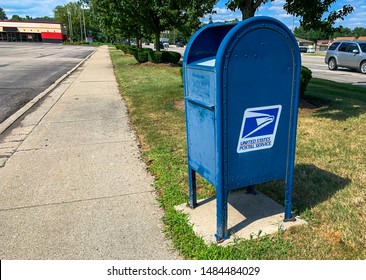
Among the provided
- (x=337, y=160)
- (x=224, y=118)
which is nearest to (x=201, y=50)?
(x=224, y=118)

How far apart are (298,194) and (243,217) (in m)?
0.79

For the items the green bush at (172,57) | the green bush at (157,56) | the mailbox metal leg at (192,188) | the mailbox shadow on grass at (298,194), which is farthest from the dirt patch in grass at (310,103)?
the green bush at (172,57)

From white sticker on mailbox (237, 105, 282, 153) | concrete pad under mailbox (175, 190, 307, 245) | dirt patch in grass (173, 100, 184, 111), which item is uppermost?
white sticker on mailbox (237, 105, 282, 153)

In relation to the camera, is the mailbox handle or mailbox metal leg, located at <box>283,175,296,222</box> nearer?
the mailbox handle

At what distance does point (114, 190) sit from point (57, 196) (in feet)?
2.08

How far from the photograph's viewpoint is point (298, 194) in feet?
11.5

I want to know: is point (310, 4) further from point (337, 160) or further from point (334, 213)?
point (334, 213)

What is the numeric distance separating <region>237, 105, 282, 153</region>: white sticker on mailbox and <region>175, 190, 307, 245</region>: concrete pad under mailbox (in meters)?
0.77

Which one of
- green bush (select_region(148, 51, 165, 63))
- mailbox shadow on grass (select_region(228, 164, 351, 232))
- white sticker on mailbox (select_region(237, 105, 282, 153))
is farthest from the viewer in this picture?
green bush (select_region(148, 51, 165, 63))

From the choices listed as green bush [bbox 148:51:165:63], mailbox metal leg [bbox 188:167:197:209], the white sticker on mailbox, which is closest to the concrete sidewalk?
mailbox metal leg [bbox 188:167:197:209]

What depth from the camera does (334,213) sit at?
3078mm

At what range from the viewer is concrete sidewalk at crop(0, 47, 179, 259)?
275cm

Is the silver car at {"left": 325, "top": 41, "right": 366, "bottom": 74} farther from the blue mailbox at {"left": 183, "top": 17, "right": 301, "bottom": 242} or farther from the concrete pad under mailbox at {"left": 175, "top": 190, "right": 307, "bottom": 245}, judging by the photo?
the blue mailbox at {"left": 183, "top": 17, "right": 301, "bottom": 242}

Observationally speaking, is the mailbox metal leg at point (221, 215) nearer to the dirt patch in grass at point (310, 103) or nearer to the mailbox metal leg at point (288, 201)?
the mailbox metal leg at point (288, 201)
